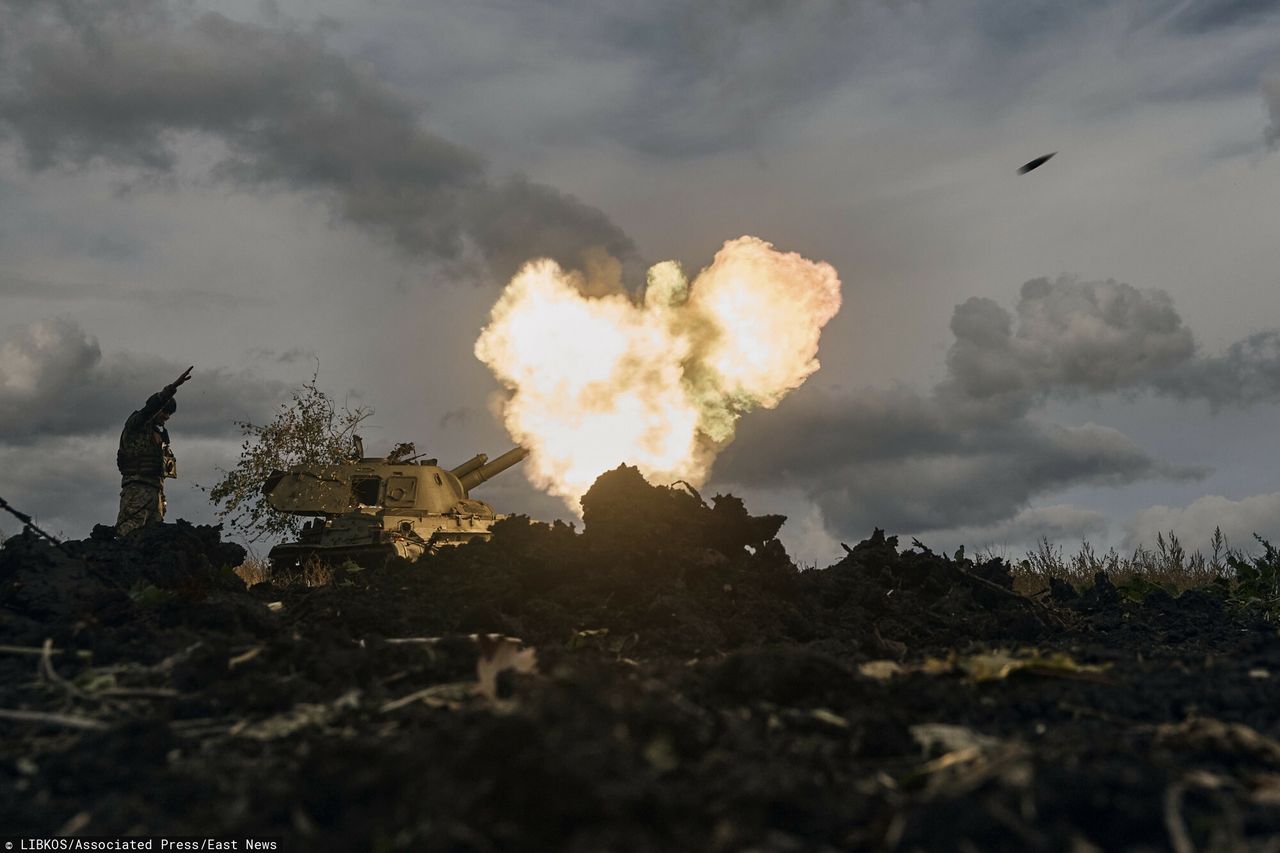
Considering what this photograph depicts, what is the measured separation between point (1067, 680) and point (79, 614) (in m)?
6.74

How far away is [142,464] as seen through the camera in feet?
68.3

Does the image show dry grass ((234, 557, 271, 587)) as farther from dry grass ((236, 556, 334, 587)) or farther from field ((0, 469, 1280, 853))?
field ((0, 469, 1280, 853))

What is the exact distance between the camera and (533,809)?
12.1ft

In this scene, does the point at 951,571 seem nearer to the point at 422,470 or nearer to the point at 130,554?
the point at 130,554

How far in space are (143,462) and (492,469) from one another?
7784 mm

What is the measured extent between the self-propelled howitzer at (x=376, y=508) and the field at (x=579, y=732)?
10790 millimetres

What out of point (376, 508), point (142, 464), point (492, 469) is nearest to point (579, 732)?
point (376, 508)

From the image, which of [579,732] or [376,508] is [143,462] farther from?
[579,732]

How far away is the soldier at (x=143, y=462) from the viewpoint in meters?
20.8

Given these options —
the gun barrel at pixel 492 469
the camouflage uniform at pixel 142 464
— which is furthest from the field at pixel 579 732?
the gun barrel at pixel 492 469

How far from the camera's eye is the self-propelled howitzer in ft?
68.5

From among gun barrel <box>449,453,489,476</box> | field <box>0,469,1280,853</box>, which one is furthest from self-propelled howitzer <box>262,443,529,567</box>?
field <box>0,469,1280,853</box>

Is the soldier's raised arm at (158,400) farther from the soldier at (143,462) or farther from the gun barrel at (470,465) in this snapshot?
the gun barrel at (470,465)

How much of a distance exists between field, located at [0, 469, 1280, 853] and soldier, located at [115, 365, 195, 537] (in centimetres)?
1152
